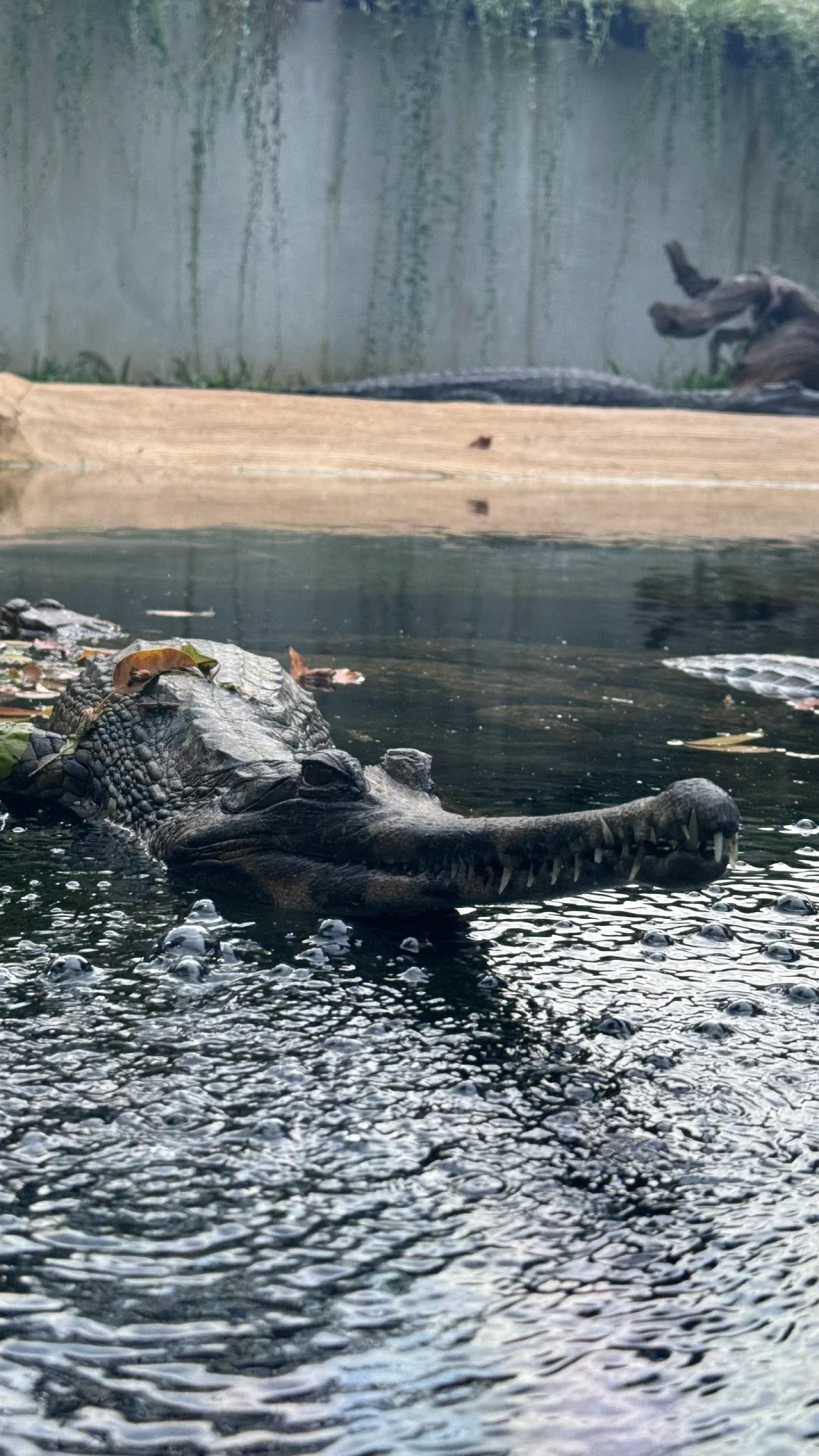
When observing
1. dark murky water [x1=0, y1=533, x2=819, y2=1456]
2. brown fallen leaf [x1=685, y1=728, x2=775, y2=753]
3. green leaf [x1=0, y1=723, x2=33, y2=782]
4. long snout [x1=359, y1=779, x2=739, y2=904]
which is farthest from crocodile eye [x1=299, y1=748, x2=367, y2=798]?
brown fallen leaf [x1=685, y1=728, x2=775, y2=753]

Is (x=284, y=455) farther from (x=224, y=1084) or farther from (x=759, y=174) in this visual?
(x=224, y=1084)

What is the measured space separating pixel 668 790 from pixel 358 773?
915mm

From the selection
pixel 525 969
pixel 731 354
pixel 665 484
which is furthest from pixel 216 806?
pixel 731 354

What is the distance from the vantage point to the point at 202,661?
4.46 meters

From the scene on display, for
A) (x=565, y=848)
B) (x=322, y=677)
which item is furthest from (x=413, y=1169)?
(x=322, y=677)

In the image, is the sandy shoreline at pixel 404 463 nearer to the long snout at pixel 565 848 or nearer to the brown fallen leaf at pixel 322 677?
the brown fallen leaf at pixel 322 677

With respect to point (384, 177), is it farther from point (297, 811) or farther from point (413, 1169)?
point (413, 1169)

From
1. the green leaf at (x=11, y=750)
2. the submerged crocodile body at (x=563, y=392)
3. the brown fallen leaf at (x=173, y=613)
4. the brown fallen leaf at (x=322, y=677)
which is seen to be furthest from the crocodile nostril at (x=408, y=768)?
the submerged crocodile body at (x=563, y=392)

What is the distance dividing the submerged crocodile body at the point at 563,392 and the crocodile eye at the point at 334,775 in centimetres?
1505

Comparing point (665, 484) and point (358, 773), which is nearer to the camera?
point (358, 773)

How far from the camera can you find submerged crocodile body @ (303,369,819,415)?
1811 centimetres

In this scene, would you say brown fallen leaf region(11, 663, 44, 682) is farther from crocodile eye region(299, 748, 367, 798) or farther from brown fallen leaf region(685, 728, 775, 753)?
crocodile eye region(299, 748, 367, 798)

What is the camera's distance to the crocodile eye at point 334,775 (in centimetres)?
319

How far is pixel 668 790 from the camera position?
96.1 inches
